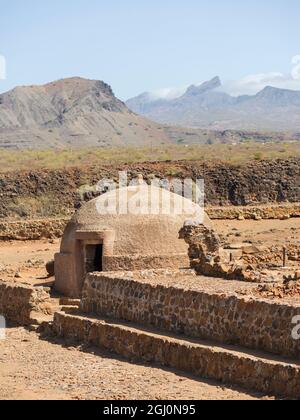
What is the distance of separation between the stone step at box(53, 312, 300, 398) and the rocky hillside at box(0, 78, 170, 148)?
81.6 metres

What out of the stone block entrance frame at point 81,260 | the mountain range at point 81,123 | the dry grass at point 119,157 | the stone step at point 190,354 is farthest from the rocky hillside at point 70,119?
the stone step at point 190,354

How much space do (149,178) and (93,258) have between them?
800 inches

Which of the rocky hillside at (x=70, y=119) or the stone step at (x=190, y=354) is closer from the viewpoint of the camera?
the stone step at (x=190, y=354)

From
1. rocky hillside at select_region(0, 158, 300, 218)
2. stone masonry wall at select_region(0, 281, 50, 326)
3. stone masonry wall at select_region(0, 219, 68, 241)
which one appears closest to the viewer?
stone masonry wall at select_region(0, 281, 50, 326)

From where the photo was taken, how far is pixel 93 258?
21.4 metres

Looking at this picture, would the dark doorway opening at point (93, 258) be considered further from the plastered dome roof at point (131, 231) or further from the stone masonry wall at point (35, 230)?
the stone masonry wall at point (35, 230)

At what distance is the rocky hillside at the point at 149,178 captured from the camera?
40.7 metres

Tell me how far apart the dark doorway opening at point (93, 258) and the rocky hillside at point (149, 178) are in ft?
60.4

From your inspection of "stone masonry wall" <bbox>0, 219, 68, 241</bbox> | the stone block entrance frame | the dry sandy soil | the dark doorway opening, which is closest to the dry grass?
"stone masonry wall" <bbox>0, 219, 68, 241</bbox>

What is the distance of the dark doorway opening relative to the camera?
837 inches

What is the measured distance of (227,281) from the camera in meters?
17.7

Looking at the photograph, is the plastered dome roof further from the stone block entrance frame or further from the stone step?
the stone step
